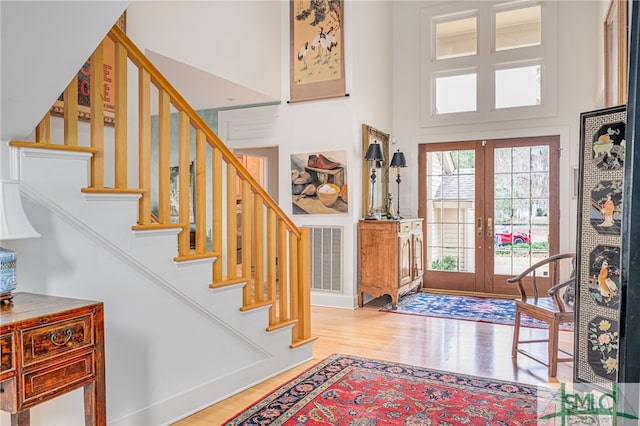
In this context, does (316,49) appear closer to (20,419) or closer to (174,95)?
(174,95)

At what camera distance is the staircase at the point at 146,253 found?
220 centimetres

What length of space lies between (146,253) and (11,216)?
831 mm

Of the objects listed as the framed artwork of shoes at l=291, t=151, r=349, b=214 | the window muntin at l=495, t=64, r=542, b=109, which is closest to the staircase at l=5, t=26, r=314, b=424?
the framed artwork of shoes at l=291, t=151, r=349, b=214

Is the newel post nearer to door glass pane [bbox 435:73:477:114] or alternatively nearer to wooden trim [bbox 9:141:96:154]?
wooden trim [bbox 9:141:96:154]

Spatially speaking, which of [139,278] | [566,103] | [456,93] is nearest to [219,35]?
[139,278]

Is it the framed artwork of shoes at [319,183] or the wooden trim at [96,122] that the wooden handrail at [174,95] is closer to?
the wooden trim at [96,122]

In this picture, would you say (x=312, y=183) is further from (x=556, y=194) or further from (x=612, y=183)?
(x=612, y=183)

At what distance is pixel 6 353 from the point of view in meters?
1.62

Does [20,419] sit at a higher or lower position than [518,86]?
lower

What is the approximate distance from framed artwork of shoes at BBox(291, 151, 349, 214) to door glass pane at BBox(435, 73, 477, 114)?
2100mm

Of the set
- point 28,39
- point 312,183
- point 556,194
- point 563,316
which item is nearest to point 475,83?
point 556,194

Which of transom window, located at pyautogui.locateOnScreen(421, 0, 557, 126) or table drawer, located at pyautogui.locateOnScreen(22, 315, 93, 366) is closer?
table drawer, located at pyautogui.locateOnScreen(22, 315, 93, 366)

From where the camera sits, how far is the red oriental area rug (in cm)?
268

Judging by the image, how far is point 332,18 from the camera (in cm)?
569
